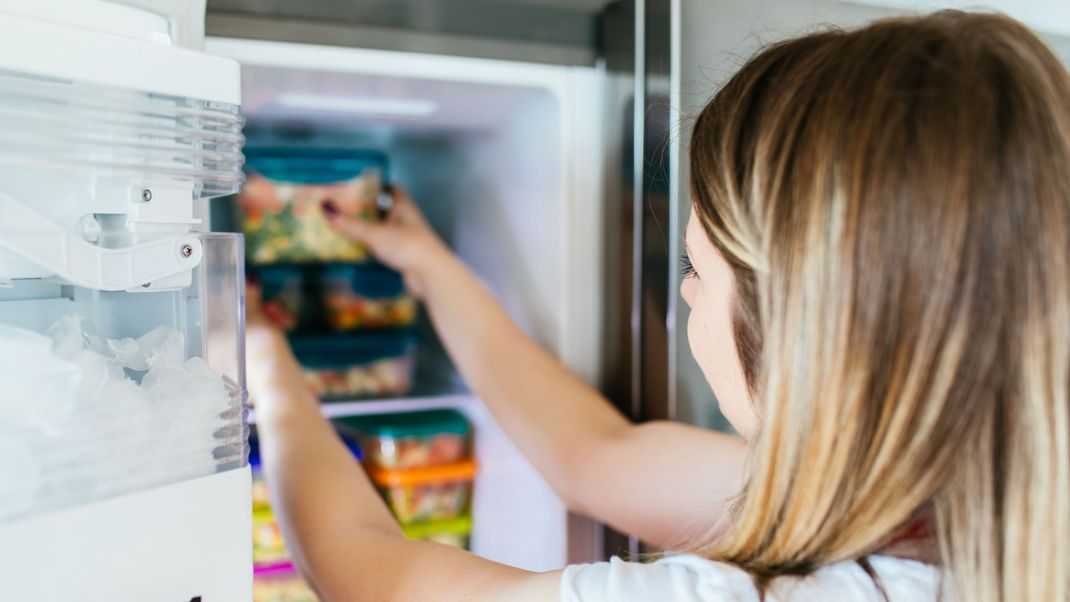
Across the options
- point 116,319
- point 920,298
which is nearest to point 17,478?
point 116,319

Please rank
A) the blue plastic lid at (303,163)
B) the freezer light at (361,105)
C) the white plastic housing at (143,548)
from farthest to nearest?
the blue plastic lid at (303,163), the freezer light at (361,105), the white plastic housing at (143,548)

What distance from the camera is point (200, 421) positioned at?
0.60 m

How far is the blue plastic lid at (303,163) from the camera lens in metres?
1.46

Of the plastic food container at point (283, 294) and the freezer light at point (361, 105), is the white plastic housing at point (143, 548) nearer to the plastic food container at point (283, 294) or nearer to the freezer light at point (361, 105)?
the freezer light at point (361, 105)

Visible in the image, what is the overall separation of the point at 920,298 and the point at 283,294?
1.23m

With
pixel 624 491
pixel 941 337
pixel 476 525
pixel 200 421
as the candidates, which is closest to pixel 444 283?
pixel 624 491

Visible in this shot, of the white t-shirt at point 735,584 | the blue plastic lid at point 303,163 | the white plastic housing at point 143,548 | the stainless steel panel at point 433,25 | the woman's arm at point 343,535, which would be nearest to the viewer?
the white plastic housing at point 143,548

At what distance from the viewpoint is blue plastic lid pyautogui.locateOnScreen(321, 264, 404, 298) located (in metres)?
1.57

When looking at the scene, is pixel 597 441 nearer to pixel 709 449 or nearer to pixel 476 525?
pixel 709 449

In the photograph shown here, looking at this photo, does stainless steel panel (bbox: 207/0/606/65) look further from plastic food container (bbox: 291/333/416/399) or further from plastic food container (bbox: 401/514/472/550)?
plastic food container (bbox: 401/514/472/550)

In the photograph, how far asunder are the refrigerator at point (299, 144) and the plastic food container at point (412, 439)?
4 centimetres

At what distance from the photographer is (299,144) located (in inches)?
66.5

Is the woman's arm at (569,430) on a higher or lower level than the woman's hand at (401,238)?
lower

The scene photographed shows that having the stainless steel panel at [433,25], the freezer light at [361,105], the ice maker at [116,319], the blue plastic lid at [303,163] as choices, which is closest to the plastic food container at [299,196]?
the blue plastic lid at [303,163]
